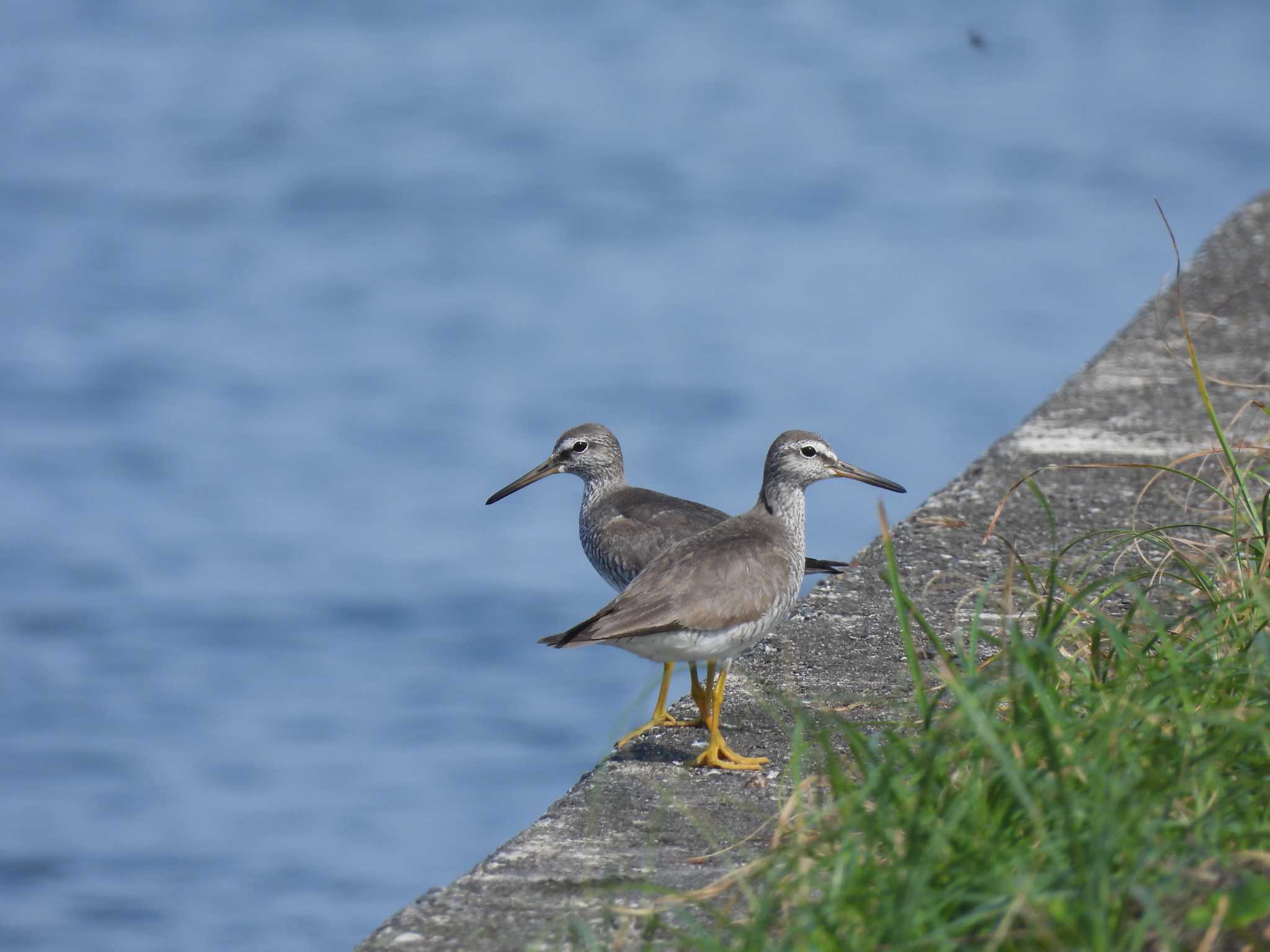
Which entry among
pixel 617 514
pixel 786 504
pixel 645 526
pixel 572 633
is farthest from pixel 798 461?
pixel 572 633

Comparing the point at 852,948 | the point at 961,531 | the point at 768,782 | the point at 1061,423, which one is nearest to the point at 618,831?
the point at 768,782

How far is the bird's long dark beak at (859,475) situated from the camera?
5.66 m

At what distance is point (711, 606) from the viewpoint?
14.7 feet

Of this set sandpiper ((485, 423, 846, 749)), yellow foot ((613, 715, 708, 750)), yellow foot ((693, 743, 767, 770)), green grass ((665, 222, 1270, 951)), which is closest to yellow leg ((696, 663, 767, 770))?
yellow foot ((693, 743, 767, 770))

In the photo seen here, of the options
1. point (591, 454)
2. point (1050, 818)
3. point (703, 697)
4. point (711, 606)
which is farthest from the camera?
point (591, 454)

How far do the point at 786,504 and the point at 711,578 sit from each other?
924 mm

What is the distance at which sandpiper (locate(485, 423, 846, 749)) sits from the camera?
5.86 m

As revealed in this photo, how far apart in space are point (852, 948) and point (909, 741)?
0.69 metres

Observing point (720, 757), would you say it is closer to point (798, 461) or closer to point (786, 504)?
point (786, 504)

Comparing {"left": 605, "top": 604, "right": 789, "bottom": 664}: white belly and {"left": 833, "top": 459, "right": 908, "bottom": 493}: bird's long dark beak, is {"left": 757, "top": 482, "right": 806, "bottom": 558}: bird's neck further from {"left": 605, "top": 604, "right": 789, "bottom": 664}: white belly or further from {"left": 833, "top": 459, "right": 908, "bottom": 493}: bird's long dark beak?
{"left": 605, "top": 604, "right": 789, "bottom": 664}: white belly

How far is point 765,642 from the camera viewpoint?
16.7 ft

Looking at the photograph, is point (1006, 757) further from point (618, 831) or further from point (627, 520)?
point (627, 520)

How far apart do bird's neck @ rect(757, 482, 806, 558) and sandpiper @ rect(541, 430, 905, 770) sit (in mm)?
311

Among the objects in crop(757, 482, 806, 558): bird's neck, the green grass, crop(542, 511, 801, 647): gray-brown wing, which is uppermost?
crop(757, 482, 806, 558): bird's neck
